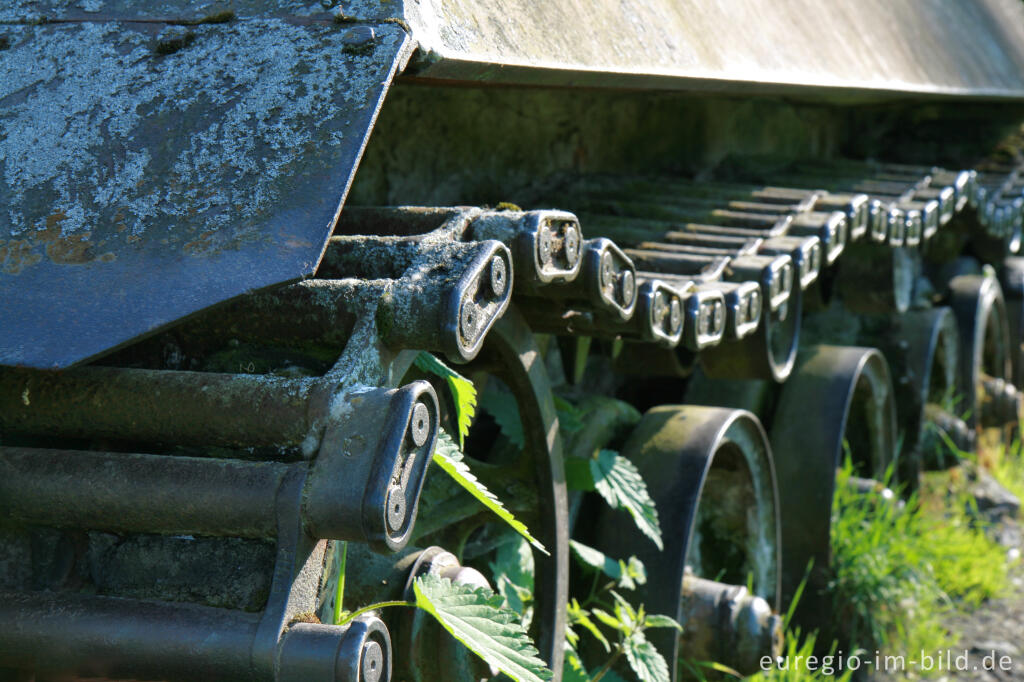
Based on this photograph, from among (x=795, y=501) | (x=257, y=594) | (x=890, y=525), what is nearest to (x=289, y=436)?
(x=257, y=594)

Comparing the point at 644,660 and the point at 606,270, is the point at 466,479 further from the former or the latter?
Result: the point at 644,660

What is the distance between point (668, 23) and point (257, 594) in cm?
131

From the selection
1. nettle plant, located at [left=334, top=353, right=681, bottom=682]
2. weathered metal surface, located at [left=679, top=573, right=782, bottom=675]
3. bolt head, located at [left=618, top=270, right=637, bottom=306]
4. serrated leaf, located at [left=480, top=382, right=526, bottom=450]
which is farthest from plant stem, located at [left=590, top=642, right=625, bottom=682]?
bolt head, located at [left=618, top=270, right=637, bottom=306]

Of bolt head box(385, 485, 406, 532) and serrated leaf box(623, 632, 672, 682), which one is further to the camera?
serrated leaf box(623, 632, 672, 682)

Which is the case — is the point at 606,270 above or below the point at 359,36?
below

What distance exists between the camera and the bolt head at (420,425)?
3.90 ft

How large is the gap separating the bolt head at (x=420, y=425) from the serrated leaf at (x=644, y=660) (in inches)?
42.4

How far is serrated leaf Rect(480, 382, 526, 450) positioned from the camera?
83.1 inches

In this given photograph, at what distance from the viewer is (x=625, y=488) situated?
2.21 meters

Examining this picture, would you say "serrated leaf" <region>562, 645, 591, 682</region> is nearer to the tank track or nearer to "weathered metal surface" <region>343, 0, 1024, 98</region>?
the tank track

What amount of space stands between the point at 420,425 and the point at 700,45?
1215 mm

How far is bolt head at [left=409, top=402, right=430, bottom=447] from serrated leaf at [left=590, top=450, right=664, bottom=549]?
98cm

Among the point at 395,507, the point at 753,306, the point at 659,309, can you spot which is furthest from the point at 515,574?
the point at 395,507

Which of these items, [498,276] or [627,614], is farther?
[627,614]
